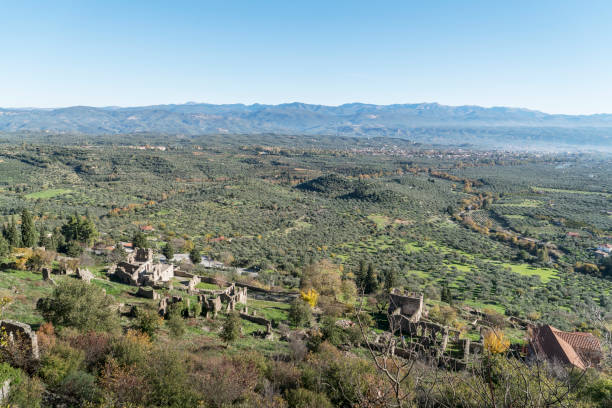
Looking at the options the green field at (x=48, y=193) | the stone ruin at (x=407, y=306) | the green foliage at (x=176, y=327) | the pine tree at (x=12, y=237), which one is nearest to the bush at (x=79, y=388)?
the green foliage at (x=176, y=327)

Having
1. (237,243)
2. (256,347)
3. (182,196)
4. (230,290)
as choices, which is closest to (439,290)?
(230,290)

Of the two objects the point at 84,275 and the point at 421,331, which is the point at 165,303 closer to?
the point at 84,275

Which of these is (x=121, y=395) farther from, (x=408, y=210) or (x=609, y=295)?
(x=408, y=210)

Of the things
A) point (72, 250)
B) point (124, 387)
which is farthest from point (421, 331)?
point (72, 250)

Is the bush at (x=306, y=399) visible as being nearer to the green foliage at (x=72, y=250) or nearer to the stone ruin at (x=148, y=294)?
the stone ruin at (x=148, y=294)

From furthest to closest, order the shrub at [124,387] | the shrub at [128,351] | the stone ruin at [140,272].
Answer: the stone ruin at [140,272], the shrub at [128,351], the shrub at [124,387]

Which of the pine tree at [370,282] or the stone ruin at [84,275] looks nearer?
the stone ruin at [84,275]

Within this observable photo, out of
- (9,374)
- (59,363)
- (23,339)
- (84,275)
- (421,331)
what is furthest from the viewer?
(84,275)
